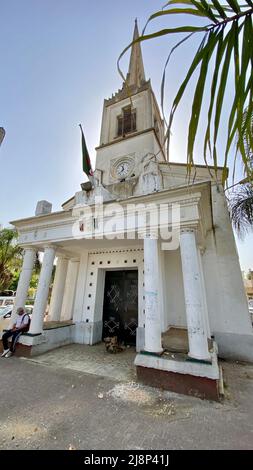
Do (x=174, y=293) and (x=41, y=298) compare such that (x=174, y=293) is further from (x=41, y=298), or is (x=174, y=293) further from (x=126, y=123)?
(x=126, y=123)

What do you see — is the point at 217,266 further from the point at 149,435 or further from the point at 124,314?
the point at 149,435

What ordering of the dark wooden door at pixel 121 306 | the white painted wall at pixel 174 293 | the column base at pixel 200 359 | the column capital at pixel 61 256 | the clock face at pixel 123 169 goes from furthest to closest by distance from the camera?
1. the clock face at pixel 123 169
2. the column capital at pixel 61 256
3. the dark wooden door at pixel 121 306
4. the white painted wall at pixel 174 293
5. the column base at pixel 200 359

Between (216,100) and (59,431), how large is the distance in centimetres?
410

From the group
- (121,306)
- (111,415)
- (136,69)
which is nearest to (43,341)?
(121,306)

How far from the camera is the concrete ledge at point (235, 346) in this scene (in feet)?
19.7

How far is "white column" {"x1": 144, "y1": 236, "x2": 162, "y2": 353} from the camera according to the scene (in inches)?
175

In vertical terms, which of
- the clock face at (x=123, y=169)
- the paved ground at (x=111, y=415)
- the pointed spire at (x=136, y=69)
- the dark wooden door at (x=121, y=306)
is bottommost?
the paved ground at (x=111, y=415)

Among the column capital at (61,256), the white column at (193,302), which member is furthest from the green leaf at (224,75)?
the column capital at (61,256)

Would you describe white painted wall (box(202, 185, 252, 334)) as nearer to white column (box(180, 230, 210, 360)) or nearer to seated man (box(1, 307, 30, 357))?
white column (box(180, 230, 210, 360))

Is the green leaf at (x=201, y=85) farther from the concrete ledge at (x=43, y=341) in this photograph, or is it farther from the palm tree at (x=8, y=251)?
the palm tree at (x=8, y=251)

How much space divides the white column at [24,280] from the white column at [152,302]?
4.41 metres

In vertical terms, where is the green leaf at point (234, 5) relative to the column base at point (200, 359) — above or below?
above

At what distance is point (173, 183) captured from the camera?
8.61 meters

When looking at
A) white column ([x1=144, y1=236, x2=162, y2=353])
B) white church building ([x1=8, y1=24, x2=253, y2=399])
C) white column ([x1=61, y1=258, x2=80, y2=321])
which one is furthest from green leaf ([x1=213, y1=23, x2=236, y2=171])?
white column ([x1=61, y1=258, x2=80, y2=321])
